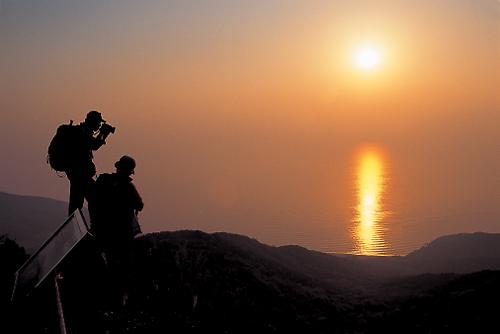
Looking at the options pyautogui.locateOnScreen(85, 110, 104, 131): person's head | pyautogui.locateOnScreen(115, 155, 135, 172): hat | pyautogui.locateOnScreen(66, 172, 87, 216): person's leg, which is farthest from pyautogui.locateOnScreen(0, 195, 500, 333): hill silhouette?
pyautogui.locateOnScreen(85, 110, 104, 131): person's head

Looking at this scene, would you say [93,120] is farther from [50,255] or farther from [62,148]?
[50,255]

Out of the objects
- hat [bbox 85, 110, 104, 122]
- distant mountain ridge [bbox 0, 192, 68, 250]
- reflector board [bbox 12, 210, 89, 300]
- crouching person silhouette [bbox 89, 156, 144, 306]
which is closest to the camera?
reflector board [bbox 12, 210, 89, 300]

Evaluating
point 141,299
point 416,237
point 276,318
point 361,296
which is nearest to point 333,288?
point 361,296

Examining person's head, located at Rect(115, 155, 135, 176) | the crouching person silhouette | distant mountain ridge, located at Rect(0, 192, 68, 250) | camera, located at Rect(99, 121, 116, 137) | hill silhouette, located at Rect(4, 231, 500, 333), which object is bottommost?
hill silhouette, located at Rect(4, 231, 500, 333)

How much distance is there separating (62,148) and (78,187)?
0.78 meters

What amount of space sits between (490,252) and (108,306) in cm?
6601

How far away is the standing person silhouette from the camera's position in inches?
330

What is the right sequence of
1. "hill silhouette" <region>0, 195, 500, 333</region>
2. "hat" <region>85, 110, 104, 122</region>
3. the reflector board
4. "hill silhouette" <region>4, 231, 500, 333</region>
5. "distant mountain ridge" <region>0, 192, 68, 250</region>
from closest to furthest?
1. the reflector board
2. "hill silhouette" <region>0, 195, 500, 333</region>
3. "hill silhouette" <region>4, 231, 500, 333</region>
4. "hat" <region>85, 110, 104, 122</region>
5. "distant mountain ridge" <region>0, 192, 68, 250</region>

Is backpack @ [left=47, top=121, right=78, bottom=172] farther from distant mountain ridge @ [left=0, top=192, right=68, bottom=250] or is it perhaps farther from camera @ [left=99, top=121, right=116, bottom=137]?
distant mountain ridge @ [left=0, top=192, right=68, bottom=250]

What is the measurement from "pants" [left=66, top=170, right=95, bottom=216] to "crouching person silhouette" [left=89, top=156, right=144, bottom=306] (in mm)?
181

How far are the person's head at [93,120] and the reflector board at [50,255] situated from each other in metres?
4.82

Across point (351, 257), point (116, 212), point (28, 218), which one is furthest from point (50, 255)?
point (28, 218)

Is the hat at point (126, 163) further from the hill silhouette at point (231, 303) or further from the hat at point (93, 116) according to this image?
the hill silhouette at point (231, 303)

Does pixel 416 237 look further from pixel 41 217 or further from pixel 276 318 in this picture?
pixel 276 318
